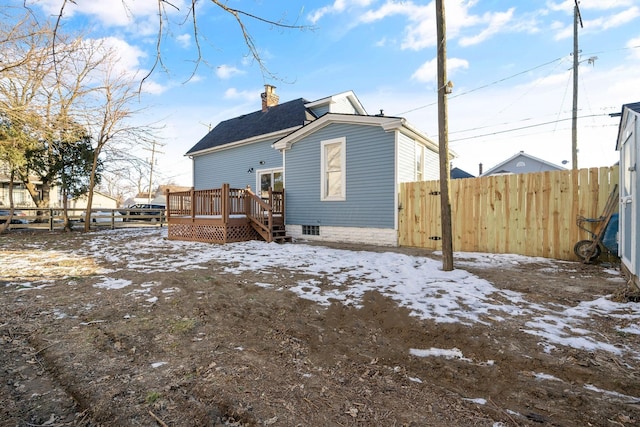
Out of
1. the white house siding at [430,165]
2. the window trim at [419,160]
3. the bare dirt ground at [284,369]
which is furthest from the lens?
the white house siding at [430,165]

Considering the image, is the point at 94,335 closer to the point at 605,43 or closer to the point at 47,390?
the point at 47,390

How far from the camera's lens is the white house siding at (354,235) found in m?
8.62

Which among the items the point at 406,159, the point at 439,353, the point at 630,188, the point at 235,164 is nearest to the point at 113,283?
the point at 439,353

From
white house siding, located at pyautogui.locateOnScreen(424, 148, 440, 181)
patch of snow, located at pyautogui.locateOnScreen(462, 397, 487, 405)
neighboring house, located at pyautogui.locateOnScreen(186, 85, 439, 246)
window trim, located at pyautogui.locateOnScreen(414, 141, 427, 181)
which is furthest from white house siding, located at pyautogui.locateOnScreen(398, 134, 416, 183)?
patch of snow, located at pyautogui.locateOnScreen(462, 397, 487, 405)

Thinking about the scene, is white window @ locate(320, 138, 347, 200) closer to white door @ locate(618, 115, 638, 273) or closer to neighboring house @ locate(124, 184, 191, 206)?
white door @ locate(618, 115, 638, 273)

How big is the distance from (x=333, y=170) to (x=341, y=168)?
0.40 m

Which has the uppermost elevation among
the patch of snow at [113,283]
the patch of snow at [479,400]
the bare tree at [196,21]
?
the bare tree at [196,21]

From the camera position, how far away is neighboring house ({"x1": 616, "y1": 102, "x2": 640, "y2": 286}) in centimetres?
397

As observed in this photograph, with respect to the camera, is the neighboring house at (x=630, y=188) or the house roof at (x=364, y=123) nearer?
the neighboring house at (x=630, y=188)

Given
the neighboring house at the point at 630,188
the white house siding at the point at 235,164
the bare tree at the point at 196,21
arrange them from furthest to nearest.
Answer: the white house siding at the point at 235,164 → the neighboring house at the point at 630,188 → the bare tree at the point at 196,21

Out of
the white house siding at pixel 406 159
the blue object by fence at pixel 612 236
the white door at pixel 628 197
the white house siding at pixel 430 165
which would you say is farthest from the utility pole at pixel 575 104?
the white door at pixel 628 197

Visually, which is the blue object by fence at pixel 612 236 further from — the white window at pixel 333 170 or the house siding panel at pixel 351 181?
the white window at pixel 333 170

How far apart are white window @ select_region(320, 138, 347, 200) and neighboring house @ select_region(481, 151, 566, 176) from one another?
2274 cm

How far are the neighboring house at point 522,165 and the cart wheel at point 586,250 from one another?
23.7m
